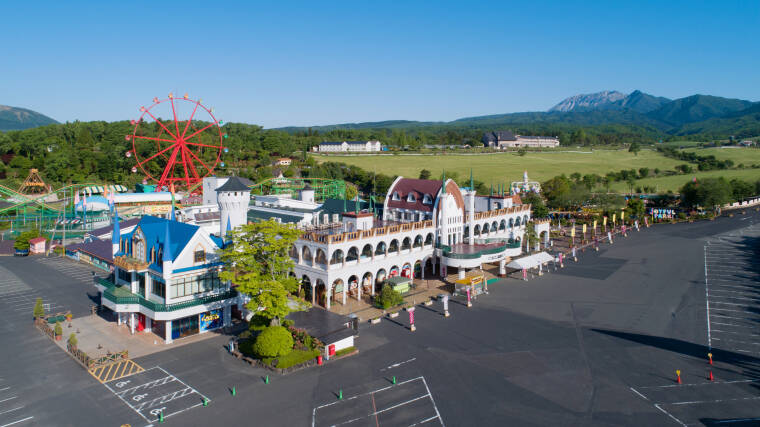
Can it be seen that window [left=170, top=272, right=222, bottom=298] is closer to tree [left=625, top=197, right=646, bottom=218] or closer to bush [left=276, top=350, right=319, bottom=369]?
bush [left=276, top=350, right=319, bottom=369]

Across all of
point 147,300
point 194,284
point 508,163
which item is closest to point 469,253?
point 194,284

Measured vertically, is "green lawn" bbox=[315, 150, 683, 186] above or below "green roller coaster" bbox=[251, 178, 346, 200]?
above

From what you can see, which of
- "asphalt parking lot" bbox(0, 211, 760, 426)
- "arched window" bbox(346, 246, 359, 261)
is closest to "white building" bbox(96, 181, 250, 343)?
"asphalt parking lot" bbox(0, 211, 760, 426)

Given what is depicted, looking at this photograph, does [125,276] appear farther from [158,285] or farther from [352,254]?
[352,254]

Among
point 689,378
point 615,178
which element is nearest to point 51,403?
point 689,378

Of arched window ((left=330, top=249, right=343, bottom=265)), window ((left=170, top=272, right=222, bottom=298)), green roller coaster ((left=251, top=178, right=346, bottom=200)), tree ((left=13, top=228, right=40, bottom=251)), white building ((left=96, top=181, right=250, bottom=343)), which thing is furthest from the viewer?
green roller coaster ((left=251, top=178, right=346, bottom=200))

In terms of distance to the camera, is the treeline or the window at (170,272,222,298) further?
the treeline
